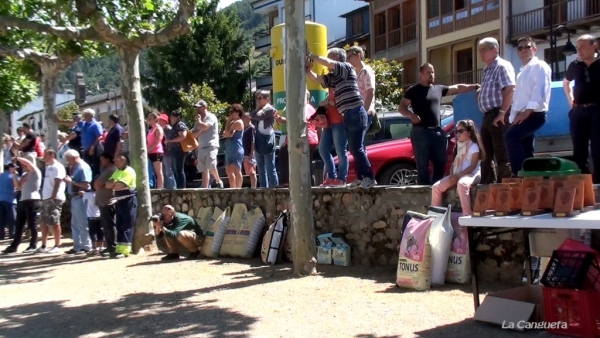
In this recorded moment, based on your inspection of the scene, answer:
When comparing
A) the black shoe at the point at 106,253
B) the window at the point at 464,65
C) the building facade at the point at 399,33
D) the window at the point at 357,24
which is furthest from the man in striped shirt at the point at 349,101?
the window at the point at 357,24

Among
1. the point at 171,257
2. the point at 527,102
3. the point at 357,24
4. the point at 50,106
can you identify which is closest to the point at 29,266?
the point at 171,257

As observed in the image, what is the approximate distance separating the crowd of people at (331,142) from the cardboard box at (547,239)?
130 centimetres

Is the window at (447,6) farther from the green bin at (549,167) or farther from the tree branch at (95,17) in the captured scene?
the green bin at (549,167)

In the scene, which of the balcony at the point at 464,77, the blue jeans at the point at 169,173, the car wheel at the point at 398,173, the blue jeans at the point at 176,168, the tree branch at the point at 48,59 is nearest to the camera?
the car wheel at the point at 398,173

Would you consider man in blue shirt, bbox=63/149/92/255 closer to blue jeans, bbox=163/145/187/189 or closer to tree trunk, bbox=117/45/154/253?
tree trunk, bbox=117/45/154/253

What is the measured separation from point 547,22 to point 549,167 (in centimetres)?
2397

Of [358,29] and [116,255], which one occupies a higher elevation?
[358,29]

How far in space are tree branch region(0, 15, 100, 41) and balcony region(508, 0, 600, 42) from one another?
61.7 feet

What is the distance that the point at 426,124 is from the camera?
28.6ft

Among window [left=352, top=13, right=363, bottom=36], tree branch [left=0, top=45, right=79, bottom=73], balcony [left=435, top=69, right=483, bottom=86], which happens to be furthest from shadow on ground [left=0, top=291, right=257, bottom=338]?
window [left=352, top=13, right=363, bottom=36]

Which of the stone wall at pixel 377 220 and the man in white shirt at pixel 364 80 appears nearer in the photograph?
the stone wall at pixel 377 220

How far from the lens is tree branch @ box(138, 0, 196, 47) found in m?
11.1

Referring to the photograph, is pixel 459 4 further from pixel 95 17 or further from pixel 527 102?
pixel 527 102

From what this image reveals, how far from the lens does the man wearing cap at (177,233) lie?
1071 centimetres
